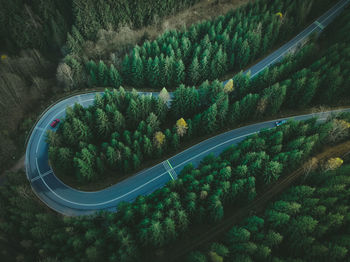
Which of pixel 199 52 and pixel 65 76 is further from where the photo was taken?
pixel 199 52

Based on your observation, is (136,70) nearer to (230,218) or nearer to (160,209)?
(160,209)

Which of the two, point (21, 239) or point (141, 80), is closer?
point (21, 239)

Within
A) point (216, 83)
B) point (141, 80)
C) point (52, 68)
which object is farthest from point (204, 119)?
point (52, 68)

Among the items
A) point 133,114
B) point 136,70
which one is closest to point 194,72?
point 136,70

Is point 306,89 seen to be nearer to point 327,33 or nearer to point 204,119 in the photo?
point 204,119

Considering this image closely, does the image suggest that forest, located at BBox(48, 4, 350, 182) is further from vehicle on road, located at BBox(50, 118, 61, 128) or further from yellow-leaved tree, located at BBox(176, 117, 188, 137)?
vehicle on road, located at BBox(50, 118, 61, 128)

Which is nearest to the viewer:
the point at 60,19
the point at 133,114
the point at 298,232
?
the point at 298,232
